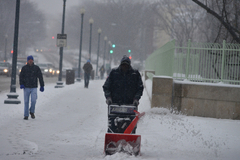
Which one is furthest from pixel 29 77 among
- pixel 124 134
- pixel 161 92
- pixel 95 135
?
pixel 124 134

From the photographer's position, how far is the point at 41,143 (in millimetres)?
6977

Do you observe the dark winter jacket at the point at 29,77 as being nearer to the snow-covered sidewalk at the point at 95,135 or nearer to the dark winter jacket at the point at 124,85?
the snow-covered sidewalk at the point at 95,135

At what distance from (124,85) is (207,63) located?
252 inches

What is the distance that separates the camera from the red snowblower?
5582mm

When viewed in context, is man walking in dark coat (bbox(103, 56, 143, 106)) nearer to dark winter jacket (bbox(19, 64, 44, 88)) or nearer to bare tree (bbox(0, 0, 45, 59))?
dark winter jacket (bbox(19, 64, 44, 88))

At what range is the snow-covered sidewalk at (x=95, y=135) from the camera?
6.27 metres

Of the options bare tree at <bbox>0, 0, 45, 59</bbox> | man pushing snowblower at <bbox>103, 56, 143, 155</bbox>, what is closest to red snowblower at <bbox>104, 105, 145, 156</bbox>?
man pushing snowblower at <bbox>103, 56, 143, 155</bbox>

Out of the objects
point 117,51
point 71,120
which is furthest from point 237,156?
point 117,51

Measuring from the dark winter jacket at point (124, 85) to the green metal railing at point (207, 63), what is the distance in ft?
17.6

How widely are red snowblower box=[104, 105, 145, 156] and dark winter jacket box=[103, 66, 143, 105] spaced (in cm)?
A: 24

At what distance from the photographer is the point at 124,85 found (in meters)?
6.23

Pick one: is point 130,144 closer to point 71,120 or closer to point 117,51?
point 71,120

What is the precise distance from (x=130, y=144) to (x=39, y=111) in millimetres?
6693

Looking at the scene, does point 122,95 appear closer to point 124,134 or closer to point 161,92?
point 124,134
